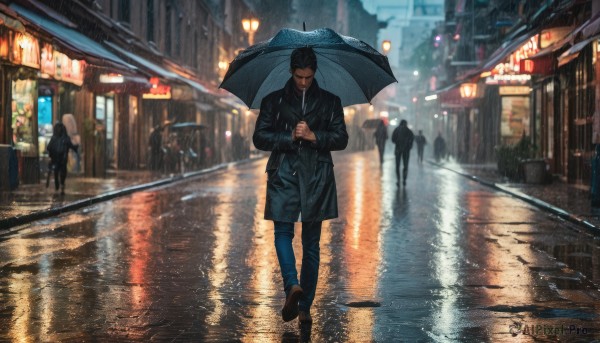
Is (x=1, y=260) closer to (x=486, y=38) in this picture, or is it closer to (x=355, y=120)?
(x=486, y=38)

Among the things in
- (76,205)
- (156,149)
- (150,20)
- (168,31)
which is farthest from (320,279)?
(168,31)

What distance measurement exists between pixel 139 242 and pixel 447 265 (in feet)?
14.2

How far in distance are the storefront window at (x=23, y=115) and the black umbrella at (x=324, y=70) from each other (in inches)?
730

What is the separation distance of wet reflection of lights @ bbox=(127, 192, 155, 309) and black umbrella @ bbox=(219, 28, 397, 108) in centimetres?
196

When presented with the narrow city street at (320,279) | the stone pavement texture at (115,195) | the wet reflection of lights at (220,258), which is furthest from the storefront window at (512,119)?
the narrow city street at (320,279)

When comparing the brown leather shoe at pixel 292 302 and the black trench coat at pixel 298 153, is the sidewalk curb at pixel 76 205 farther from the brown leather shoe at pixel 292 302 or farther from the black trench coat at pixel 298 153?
the brown leather shoe at pixel 292 302

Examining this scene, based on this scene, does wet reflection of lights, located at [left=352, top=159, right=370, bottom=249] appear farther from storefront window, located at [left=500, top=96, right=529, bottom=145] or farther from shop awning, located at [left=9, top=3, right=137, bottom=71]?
storefront window, located at [left=500, top=96, right=529, bottom=145]

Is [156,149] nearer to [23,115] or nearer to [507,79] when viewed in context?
[23,115]

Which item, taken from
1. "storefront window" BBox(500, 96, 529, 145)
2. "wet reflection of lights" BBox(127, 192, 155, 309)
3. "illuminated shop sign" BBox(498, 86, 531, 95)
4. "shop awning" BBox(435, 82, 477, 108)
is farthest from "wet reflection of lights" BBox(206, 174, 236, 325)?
"shop awning" BBox(435, 82, 477, 108)

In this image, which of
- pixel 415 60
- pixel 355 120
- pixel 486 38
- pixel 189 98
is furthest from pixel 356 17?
pixel 189 98

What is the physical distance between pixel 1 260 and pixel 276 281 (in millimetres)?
3353

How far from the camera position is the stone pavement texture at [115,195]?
16.5 metres

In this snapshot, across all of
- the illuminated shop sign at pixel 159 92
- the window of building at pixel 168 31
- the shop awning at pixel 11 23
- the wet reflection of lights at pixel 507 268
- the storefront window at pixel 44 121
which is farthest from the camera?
the window of building at pixel 168 31

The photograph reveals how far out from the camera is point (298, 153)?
7.14 m
